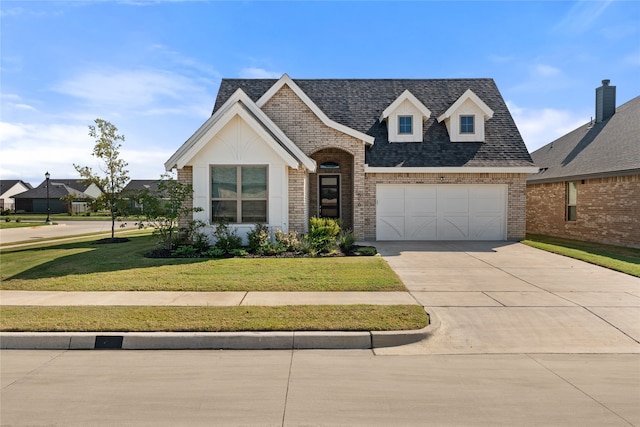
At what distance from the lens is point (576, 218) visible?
58.8ft

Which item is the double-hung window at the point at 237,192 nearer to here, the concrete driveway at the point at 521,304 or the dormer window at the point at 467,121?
the concrete driveway at the point at 521,304

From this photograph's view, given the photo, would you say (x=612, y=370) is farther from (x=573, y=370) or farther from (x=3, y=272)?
(x=3, y=272)

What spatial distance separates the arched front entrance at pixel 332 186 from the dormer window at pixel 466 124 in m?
5.03

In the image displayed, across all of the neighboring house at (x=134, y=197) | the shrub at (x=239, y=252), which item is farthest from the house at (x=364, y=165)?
the shrub at (x=239, y=252)

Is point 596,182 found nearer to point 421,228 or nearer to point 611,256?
point 611,256

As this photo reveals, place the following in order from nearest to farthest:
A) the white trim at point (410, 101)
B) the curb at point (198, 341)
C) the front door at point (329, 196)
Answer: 1. the curb at point (198, 341)
2. the white trim at point (410, 101)
3. the front door at point (329, 196)

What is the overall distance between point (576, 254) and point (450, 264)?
15.7ft

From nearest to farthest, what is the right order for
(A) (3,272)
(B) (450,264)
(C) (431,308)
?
(C) (431,308) < (A) (3,272) < (B) (450,264)

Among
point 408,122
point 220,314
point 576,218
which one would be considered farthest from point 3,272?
point 576,218

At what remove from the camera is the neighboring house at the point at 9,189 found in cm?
7094

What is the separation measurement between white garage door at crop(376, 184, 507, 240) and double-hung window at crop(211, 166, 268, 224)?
17.2 feet

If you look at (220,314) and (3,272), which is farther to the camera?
(3,272)

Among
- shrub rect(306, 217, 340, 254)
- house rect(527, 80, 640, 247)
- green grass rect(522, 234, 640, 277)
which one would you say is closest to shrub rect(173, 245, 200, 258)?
shrub rect(306, 217, 340, 254)

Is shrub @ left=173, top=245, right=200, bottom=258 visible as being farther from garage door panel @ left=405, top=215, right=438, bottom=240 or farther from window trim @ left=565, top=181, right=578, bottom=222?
window trim @ left=565, top=181, right=578, bottom=222
